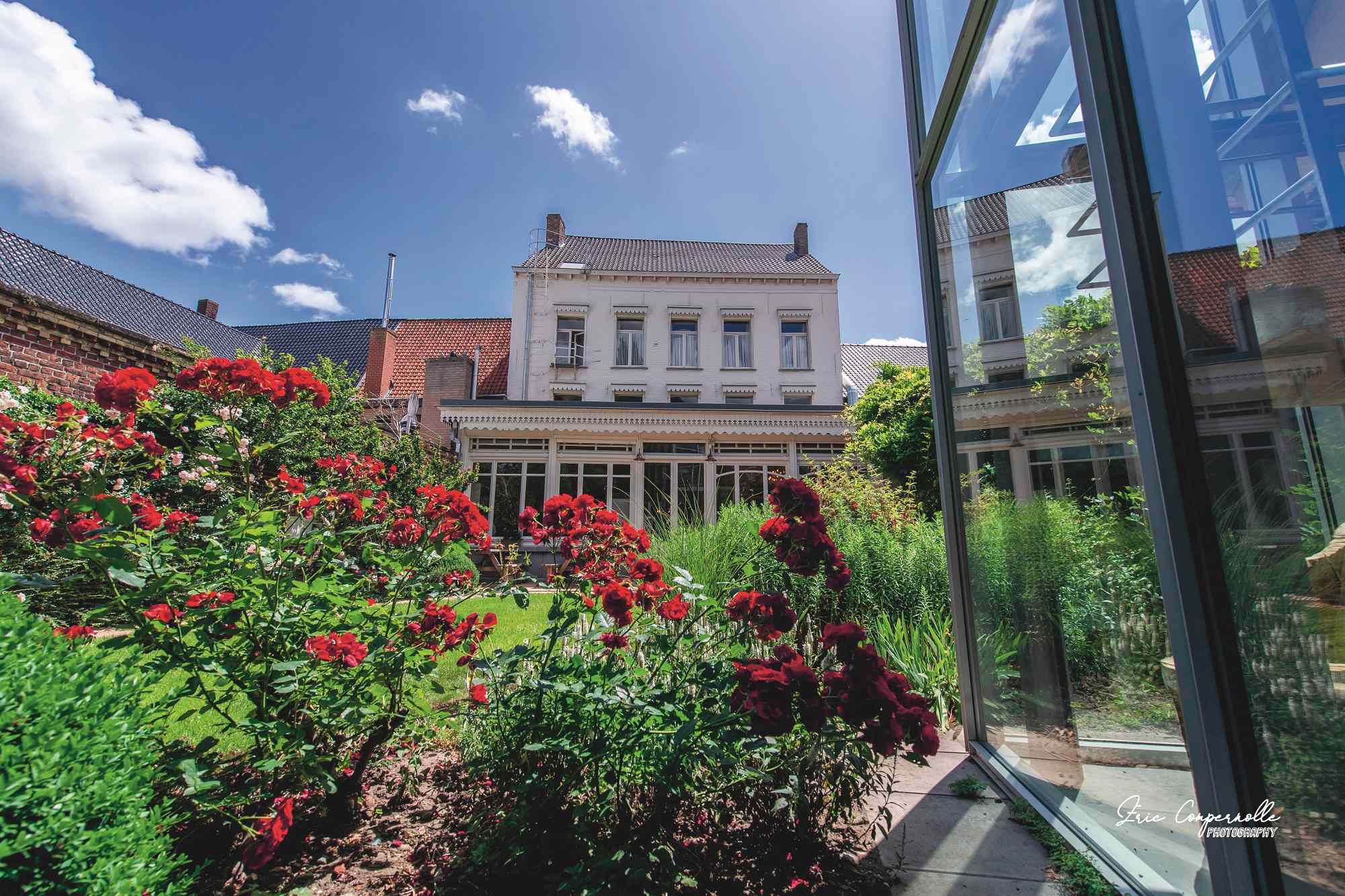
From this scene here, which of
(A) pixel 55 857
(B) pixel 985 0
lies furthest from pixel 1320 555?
(B) pixel 985 0

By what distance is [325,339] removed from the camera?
24.8 m

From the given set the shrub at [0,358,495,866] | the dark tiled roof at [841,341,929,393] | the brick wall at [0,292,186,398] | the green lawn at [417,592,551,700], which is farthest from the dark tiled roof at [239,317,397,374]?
the shrub at [0,358,495,866]

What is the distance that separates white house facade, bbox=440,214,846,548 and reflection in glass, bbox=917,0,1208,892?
12.5 metres

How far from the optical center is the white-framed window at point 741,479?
1561 cm

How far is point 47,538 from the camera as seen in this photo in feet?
4.95

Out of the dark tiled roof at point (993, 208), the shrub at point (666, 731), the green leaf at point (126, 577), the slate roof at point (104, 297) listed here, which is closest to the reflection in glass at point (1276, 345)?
the dark tiled roof at point (993, 208)

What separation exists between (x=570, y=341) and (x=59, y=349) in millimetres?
12480

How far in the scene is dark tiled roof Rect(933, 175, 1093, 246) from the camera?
1.64 metres

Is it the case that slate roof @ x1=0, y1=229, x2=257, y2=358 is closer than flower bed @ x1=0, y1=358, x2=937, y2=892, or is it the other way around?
flower bed @ x1=0, y1=358, x2=937, y2=892

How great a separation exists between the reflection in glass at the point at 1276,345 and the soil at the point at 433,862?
41.3 inches

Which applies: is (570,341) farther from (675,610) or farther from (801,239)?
(675,610)

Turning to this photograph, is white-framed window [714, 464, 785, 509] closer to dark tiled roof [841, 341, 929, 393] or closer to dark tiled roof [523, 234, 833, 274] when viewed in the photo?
dark tiled roof [523, 234, 833, 274]

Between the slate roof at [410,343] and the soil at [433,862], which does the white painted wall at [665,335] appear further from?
the soil at [433,862]

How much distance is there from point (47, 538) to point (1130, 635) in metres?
3.15
